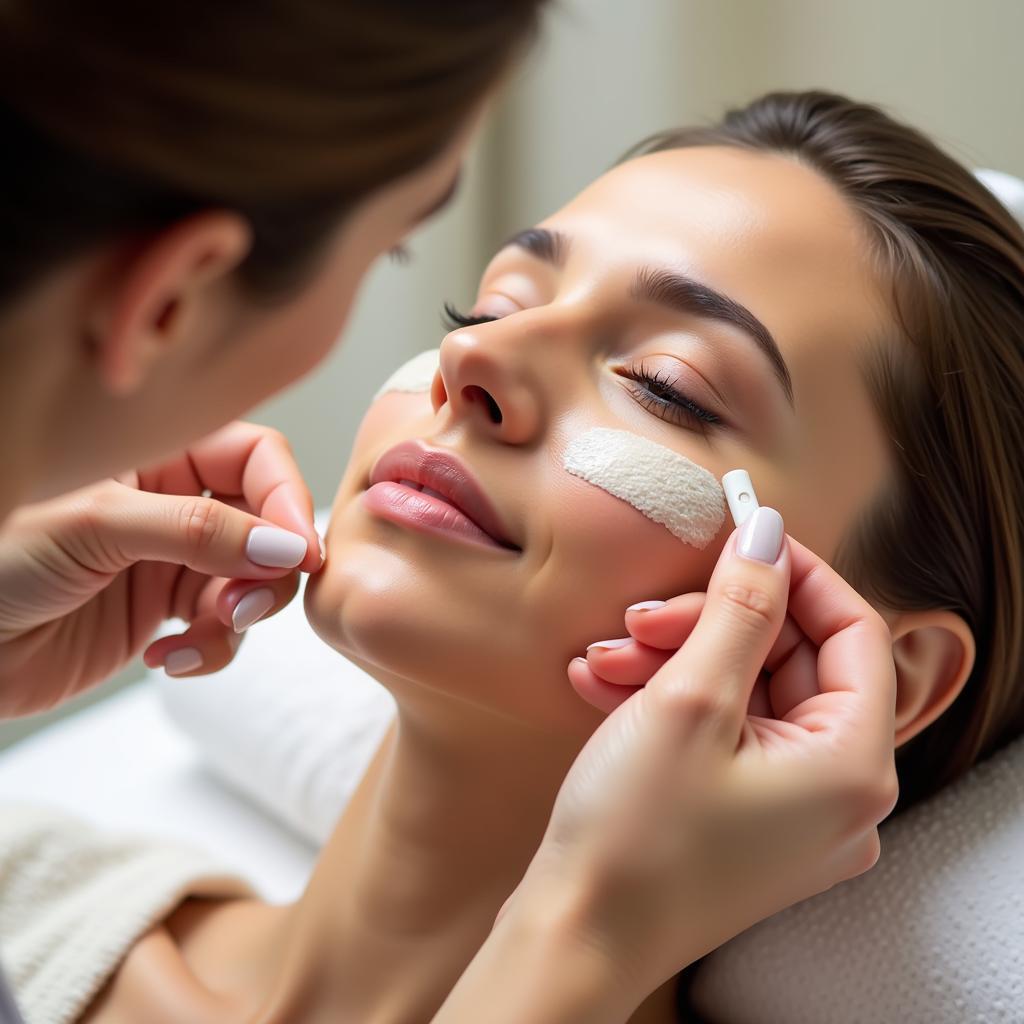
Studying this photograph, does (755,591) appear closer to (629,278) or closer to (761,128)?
(629,278)

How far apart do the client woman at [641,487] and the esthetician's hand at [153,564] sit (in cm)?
7

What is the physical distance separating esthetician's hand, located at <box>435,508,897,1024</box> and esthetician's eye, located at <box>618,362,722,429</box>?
18 cm

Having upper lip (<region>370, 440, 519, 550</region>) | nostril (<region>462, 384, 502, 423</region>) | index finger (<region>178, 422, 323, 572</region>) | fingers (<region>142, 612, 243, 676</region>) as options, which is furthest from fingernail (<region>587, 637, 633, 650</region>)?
fingers (<region>142, 612, 243, 676</region>)

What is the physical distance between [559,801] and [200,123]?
49cm

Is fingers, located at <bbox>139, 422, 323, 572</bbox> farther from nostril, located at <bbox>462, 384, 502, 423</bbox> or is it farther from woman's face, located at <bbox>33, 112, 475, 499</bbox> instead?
woman's face, located at <bbox>33, 112, 475, 499</bbox>

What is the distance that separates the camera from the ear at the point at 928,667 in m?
1.10

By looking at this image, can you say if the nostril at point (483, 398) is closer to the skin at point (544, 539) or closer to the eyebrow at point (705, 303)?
the skin at point (544, 539)

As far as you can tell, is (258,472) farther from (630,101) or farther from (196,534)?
(630,101)

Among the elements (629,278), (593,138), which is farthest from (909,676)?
(593,138)

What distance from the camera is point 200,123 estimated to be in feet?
1.68

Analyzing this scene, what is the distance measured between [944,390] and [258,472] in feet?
2.15

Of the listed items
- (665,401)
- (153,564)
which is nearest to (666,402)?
(665,401)

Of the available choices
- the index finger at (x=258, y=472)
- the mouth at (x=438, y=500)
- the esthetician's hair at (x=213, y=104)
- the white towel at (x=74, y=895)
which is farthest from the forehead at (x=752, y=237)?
the white towel at (x=74, y=895)

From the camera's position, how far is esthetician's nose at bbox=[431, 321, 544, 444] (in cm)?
93
